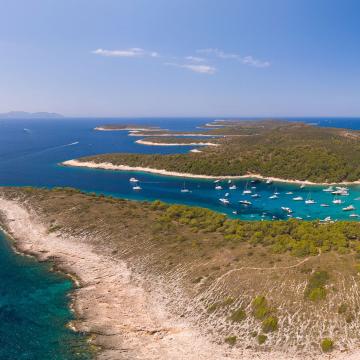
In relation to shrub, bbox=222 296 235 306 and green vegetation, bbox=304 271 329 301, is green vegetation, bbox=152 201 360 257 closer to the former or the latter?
green vegetation, bbox=304 271 329 301

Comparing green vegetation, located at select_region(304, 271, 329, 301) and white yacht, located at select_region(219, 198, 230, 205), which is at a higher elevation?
green vegetation, located at select_region(304, 271, 329, 301)

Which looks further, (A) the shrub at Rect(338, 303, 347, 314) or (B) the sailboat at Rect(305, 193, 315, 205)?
(B) the sailboat at Rect(305, 193, 315, 205)

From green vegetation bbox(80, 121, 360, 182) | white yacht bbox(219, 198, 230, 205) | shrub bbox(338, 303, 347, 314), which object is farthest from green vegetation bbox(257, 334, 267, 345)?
green vegetation bbox(80, 121, 360, 182)

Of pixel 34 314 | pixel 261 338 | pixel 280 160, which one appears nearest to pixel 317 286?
pixel 261 338

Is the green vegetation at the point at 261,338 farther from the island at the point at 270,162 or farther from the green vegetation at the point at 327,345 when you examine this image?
the island at the point at 270,162

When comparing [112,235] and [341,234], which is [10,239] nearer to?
[112,235]

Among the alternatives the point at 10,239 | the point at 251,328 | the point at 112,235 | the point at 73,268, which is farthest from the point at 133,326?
the point at 10,239

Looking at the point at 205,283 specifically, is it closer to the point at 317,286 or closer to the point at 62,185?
the point at 317,286

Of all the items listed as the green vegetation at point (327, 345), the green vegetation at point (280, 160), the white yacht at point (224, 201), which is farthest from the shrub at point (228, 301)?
the green vegetation at point (280, 160)
